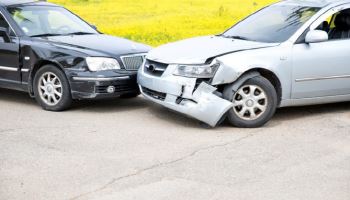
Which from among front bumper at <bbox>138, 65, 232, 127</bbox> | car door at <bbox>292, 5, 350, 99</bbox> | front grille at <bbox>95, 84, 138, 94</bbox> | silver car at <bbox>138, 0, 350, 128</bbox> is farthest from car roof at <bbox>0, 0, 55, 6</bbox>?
car door at <bbox>292, 5, 350, 99</bbox>

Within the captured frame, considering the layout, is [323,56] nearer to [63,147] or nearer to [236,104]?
[236,104]

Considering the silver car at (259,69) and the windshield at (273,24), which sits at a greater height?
the windshield at (273,24)

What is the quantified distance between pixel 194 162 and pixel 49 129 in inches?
84.8

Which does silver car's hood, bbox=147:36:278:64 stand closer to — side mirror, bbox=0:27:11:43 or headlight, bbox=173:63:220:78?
headlight, bbox=173:63:220:78

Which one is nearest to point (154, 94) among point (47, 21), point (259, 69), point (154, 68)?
point (154, 68)

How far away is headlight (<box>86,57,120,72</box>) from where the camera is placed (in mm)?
8234

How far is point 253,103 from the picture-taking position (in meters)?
7.59

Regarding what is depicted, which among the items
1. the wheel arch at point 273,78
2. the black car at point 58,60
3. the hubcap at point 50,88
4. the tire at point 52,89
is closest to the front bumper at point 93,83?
the black car at point 58,60

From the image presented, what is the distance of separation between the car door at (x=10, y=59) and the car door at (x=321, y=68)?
12.8ft

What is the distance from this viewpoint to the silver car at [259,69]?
7.40 metres

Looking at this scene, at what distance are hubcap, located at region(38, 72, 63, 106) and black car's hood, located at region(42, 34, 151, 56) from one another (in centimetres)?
47

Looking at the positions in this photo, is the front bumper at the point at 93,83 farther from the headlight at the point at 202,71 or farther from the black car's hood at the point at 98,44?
the headlight at the point at 202,71

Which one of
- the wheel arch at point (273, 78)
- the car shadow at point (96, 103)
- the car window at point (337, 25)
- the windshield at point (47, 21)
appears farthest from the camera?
the windshield at point (47, 21)

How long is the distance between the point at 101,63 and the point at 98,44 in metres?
0.64
